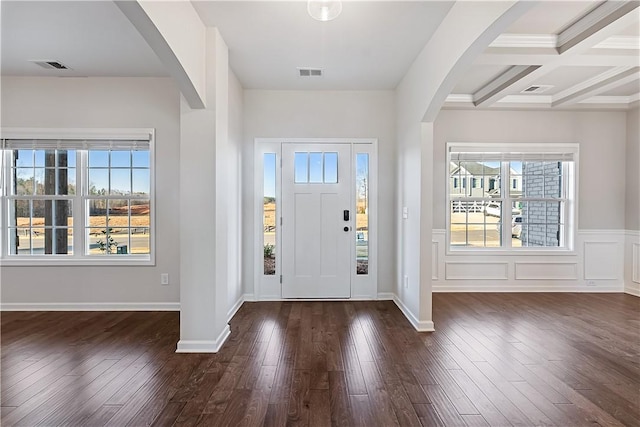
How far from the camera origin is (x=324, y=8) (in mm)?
2395

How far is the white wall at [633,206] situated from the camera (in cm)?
484

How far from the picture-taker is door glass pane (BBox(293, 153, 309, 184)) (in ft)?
14.9

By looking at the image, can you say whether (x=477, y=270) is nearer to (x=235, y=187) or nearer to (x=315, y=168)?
(x=315, y=168)

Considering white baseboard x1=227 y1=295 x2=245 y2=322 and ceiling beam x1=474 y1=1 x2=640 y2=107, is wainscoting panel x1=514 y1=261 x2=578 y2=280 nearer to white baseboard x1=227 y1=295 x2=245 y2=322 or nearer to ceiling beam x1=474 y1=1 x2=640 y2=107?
ceiling beam x1=474 y1=1 x2=640 y2=107

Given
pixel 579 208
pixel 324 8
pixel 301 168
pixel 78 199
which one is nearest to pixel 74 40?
pixel 78 199

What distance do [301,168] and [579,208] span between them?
4.16 metres

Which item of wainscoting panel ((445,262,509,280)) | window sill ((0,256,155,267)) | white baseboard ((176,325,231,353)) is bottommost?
white baseboard ((176,325,231,353))

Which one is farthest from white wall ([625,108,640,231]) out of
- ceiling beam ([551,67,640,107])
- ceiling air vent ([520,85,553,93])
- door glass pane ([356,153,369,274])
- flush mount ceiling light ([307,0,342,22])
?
flush mount ceiling light ([307,0,342,22])

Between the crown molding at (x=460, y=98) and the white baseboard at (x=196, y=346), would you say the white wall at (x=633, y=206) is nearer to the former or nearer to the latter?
the crown molding at (x=460, y=98)

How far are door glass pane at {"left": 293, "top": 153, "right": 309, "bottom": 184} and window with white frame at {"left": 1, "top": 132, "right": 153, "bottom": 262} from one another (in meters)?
1.77

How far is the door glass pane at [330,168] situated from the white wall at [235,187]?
112 cm

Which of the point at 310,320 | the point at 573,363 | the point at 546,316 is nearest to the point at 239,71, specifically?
the point at 310,320

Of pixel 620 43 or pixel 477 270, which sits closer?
pixel 620 43

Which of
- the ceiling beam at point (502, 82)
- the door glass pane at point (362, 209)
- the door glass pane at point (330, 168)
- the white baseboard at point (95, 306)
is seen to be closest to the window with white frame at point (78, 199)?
the white baseboard at point (95, 306)
